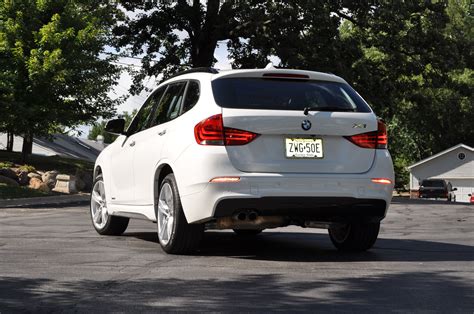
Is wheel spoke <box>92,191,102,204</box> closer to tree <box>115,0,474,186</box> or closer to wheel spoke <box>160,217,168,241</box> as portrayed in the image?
wheel spoke <box>160,217,168,241</box>

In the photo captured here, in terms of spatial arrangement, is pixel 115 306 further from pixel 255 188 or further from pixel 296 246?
pixel 296 246

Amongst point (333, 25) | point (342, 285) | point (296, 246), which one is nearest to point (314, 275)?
point (342, 285)

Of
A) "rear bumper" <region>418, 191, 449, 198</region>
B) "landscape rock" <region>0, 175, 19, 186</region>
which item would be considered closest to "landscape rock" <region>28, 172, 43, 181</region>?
"landscape rock" <region>0, 175, 19, 186</region>

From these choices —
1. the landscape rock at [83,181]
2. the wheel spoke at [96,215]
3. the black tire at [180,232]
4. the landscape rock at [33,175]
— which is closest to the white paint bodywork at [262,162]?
the black tire at [180,232]

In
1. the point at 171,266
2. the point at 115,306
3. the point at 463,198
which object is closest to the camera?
the point at 115,306

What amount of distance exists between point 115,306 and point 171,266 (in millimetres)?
1926

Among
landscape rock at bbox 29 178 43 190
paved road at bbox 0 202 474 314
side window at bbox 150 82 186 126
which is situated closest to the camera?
paved road at bbox 0 202 474 314

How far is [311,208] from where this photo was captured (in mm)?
7500

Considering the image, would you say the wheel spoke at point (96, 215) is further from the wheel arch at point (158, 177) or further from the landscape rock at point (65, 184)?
the landscape rock at point (65, 184)

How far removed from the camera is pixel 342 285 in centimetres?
609

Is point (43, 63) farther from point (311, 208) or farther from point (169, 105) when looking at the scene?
point (311, 208)

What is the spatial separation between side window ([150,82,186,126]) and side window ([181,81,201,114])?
15 cm

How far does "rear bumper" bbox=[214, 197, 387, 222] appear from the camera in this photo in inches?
288

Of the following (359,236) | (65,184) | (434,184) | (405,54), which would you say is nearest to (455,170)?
(434,184)
